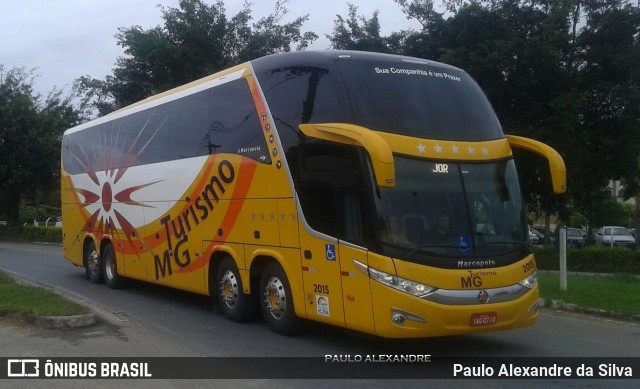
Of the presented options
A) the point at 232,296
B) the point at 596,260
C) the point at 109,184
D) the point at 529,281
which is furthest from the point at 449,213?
the point at 596,260

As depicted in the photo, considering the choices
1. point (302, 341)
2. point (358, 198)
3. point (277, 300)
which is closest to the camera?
point (358, 198)

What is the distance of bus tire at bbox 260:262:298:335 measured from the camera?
33.3ft

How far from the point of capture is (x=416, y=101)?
924cm

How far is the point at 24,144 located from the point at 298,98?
37775 mm

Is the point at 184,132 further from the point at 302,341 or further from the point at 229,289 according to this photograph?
the point at 302,341

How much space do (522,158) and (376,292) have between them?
15.4 metres

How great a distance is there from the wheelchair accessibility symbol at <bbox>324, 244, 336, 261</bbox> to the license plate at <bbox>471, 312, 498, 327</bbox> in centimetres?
185

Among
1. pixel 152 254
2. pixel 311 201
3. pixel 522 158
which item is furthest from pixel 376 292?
pixel 522 158

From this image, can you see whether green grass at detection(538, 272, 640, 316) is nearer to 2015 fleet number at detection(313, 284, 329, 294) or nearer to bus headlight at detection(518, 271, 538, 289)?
bus headlight at detection(518, 271, 538, 289)

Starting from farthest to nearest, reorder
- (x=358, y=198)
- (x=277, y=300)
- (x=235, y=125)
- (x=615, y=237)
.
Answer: (x=615, y=237) → (x=235, y=125) → (x=277, y=300) → (x=358, y=198)

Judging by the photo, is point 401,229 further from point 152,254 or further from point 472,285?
point 152,254

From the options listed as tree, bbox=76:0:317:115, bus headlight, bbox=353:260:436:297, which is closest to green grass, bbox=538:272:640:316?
bus headlight, bbox=353:260:436:297

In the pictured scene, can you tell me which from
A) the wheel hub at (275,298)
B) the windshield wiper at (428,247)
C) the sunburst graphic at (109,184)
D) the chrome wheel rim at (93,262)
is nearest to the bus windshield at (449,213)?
the windshield wiper at (428,247)

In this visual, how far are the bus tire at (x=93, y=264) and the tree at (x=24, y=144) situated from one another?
27.7 m
